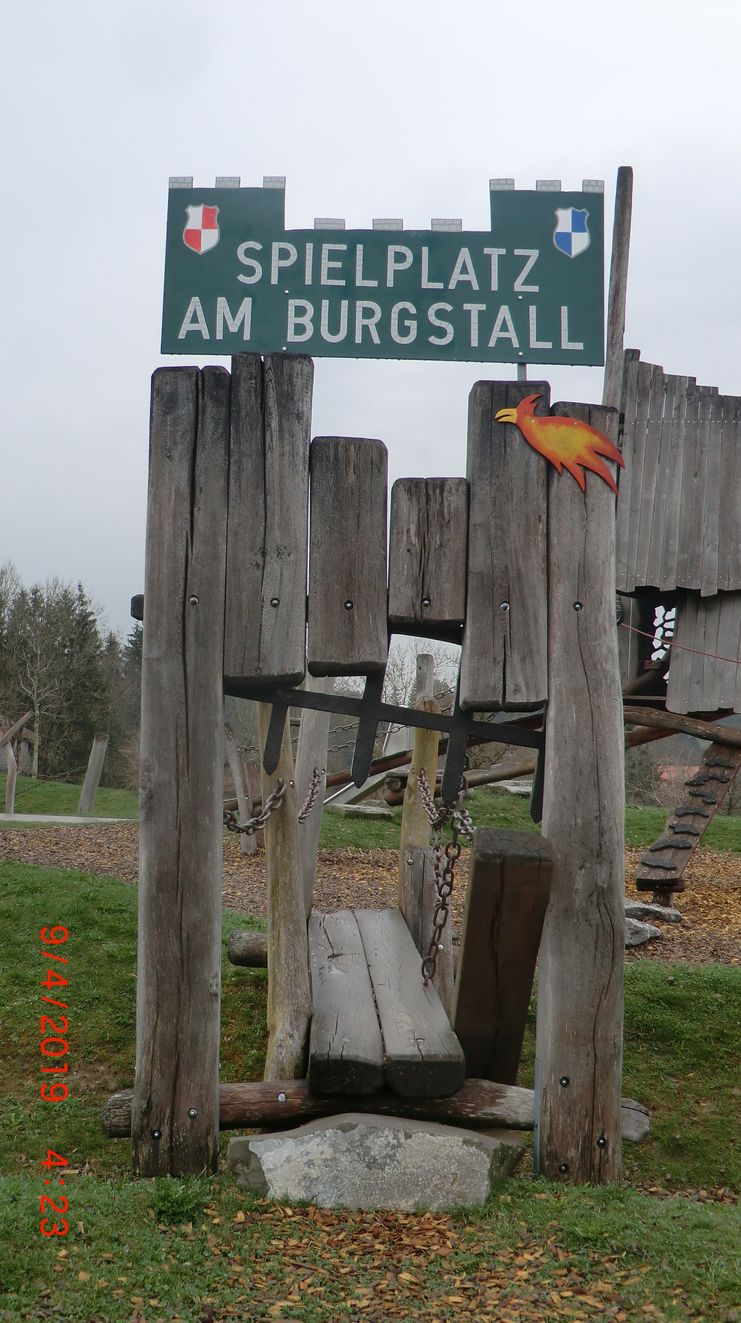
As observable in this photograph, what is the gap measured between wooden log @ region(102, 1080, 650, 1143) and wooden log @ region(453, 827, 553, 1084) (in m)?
0.21

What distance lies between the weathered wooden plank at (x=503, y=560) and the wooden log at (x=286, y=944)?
3.73 feet

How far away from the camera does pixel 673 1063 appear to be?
6.39m

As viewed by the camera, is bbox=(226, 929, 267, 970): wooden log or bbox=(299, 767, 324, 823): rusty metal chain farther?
bbox=(299, 767, 324, 823): rusty metal chain

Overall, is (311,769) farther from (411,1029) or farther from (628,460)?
(628,460)

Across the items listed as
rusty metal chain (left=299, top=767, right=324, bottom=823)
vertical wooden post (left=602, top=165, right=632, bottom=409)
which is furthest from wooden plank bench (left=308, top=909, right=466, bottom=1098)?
vertical wooden post (left=602, top=165, right=632, bottom=409)

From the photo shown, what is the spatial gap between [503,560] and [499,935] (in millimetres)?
1504

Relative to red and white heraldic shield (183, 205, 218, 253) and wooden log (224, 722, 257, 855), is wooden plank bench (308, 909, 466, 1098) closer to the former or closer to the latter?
red and white heraldic shield (183, 205, 218, 253)

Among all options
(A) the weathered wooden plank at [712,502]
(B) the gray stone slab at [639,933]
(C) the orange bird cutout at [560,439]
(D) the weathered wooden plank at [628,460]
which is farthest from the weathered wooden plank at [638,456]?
(C) the orange bird cutout at [560,439]

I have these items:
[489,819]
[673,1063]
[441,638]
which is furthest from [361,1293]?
[489,819]

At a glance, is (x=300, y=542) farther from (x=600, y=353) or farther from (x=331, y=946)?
(x=331, y=946)

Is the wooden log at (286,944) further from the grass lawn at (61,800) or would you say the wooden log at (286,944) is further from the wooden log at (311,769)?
the grass lawn at (61,800)

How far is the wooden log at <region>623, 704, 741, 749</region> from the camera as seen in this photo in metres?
10.3

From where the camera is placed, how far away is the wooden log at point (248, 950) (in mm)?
6656

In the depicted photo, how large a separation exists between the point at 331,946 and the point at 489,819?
402 inches
